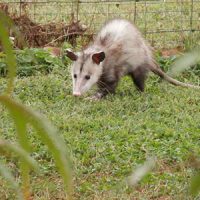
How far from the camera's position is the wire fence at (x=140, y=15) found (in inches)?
345

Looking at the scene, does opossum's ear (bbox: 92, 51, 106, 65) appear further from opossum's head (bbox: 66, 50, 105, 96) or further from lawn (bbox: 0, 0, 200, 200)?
lawn (bbox: 0, 0, 200, 200)

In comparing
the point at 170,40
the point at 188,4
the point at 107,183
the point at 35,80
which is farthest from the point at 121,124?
the point at 188,4

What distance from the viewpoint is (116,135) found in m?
4.72

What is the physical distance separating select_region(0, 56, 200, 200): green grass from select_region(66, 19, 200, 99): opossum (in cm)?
17

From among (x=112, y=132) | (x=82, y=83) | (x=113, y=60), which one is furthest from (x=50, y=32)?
(x=112, y=132)

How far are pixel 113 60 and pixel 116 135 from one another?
1.95 metres

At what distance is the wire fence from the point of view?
8766mm

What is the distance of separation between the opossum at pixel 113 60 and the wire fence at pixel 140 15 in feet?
5.61

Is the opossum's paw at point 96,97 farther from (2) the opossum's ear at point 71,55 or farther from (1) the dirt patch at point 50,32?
(1) the dirt patch at point 50,32

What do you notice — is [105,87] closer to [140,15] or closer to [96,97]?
[96,97]

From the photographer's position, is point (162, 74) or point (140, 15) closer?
point (162, 74)

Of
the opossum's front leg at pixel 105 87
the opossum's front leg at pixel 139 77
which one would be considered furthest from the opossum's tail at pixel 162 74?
the opossum's front leg at pixel 105 87

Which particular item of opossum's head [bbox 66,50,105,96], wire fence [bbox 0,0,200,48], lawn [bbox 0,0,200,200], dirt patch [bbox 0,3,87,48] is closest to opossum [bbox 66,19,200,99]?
opossum's head [bbox 66,50,105,96]

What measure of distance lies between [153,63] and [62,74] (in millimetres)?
1007
